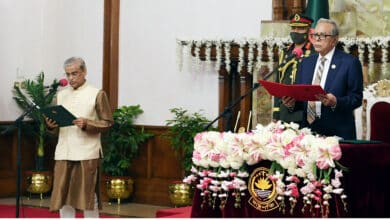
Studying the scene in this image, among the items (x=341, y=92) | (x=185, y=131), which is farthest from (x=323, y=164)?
(x=185, y=131)

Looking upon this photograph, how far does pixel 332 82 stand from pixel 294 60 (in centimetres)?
52

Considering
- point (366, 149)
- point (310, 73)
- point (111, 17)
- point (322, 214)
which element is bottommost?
point (322, 214)

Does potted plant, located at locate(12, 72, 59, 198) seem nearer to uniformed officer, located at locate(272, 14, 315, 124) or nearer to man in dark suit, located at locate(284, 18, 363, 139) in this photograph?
uniformed officer, located at locate(272, 14, 315, 124)

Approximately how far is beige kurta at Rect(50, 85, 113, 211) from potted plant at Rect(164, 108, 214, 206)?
2.26 m

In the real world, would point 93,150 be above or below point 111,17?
below

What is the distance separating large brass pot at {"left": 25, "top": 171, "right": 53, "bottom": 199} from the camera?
32.7ft

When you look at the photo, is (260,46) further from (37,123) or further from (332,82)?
(332,82)

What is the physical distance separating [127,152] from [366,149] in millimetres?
5704

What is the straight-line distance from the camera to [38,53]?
34.4 ft

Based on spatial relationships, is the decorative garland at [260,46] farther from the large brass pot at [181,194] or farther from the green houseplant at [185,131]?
the large brass pot at [181,194]

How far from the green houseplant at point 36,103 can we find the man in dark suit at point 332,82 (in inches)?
201

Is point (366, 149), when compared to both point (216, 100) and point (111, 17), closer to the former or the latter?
point (216, 100)

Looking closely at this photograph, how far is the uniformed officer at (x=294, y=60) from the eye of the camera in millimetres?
5258

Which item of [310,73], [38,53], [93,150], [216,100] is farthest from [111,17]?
[310,73]
